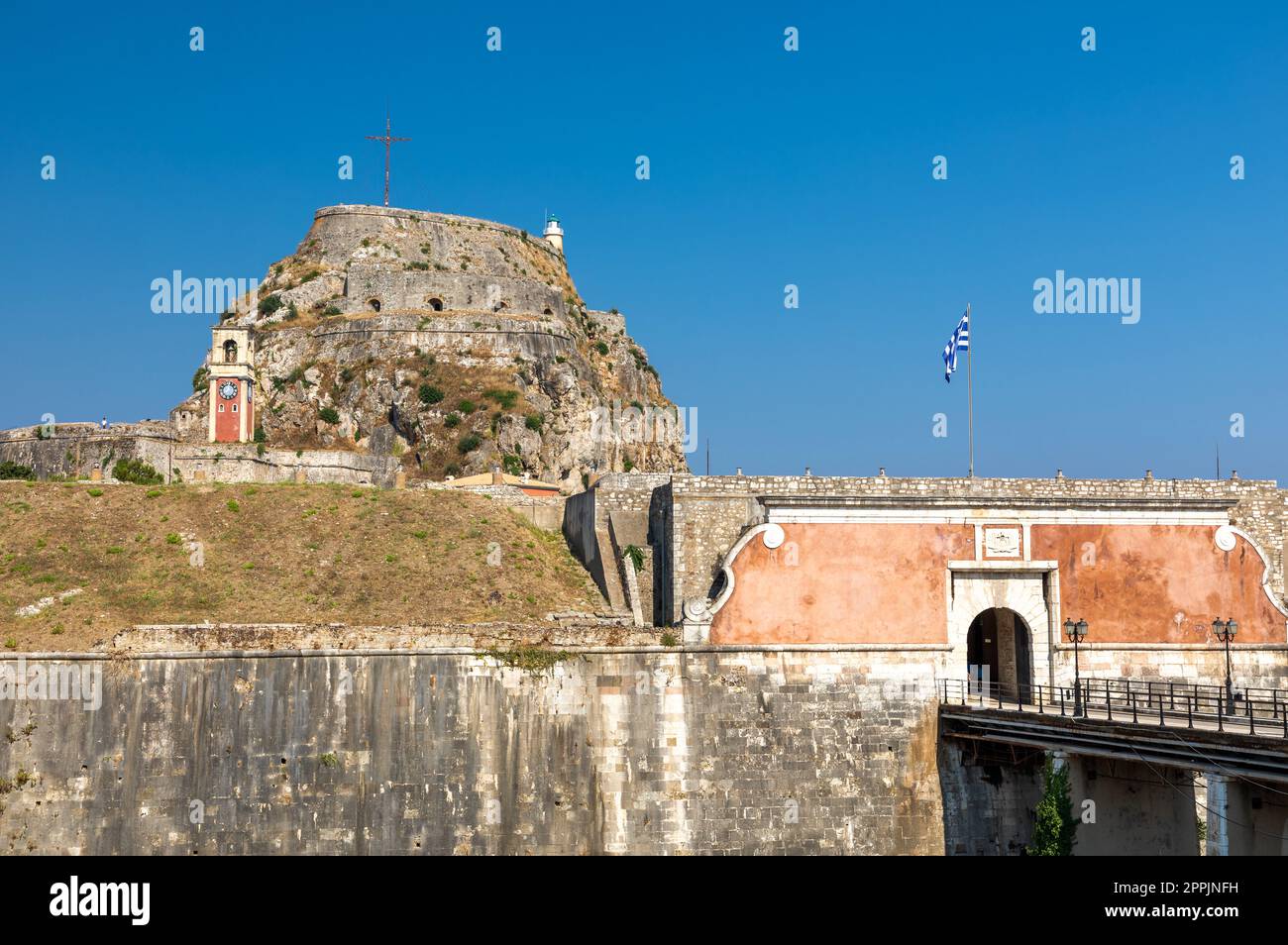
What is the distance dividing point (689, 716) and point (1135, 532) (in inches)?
467

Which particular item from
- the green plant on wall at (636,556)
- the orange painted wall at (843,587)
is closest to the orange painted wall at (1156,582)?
the orange painted wall at (843,587)

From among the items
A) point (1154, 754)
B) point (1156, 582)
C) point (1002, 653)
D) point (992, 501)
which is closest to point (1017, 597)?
point (992, 501)

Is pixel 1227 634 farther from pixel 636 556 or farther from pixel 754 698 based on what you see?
pixel 636 556

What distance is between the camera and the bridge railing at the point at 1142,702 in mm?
24047

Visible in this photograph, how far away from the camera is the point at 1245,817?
76.2 ft

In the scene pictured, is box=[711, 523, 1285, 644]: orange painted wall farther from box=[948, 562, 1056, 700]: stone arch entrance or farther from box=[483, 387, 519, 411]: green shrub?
box=[483, 387, 519, 411]: green shrub

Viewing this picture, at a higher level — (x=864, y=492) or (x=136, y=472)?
(x=136, y=472)

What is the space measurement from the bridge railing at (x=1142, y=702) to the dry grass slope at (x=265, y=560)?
11.7 meters

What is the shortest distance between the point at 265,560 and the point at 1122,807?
81.2 ft

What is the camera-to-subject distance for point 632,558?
3950 cm

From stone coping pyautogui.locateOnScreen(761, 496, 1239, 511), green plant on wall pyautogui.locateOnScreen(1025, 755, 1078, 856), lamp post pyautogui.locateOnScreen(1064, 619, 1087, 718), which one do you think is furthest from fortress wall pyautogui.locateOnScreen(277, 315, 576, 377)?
green plant on wall pyautogui.locateOnScreen(1025, 755, 1078, 856)

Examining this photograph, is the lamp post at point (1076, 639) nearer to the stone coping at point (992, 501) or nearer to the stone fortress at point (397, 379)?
the stone coping at point (992, 501)

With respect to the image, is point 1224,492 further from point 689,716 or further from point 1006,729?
point 689,716
